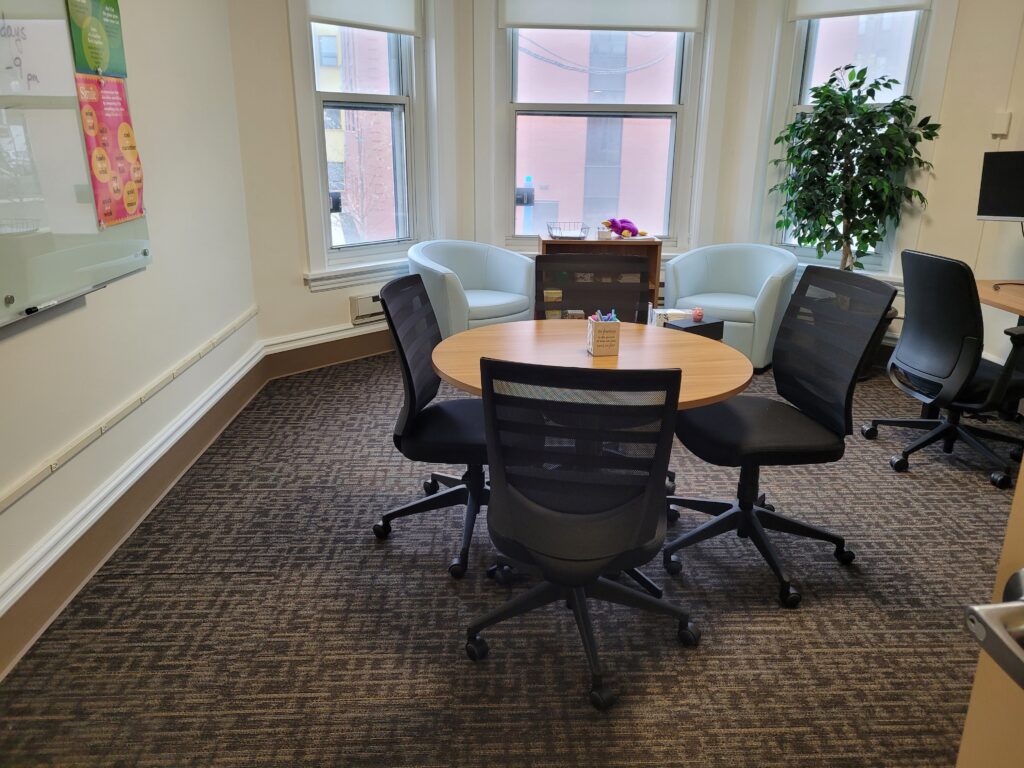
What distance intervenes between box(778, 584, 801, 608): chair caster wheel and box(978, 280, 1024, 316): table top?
1819mm

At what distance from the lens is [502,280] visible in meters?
5.02

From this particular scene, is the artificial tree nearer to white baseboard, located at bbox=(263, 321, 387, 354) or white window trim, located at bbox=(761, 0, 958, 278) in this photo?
white window trim, located at bbox=(761, 0, 958, 278)

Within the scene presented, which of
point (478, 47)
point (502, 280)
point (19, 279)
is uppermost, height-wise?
point (478, 47)

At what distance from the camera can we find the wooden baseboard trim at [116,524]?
83.3 inches

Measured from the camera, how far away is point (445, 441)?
2.44 metres

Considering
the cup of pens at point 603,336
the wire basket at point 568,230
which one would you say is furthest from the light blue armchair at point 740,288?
the cup of pens at point 603,336

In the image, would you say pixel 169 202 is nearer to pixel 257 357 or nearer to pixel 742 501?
pixel 257 357

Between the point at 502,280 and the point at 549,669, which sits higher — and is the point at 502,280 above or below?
above

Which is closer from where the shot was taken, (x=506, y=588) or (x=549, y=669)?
(x=549, y=669)

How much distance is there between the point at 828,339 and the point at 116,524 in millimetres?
2642

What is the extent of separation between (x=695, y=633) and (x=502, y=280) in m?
3.24

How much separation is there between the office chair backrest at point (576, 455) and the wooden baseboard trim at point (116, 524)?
1.42m

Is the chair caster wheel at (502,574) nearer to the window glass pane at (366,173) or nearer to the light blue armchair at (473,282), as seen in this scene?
the light blue armchair at (473,282)

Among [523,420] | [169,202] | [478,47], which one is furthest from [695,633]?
[478,47]
